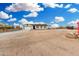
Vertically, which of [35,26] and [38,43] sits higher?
[35,26]

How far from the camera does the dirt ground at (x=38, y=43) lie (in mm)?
1807

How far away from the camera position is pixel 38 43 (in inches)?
72.7

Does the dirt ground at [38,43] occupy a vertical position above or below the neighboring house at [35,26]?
below

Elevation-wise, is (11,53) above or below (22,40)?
below

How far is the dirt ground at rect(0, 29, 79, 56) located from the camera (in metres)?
1.81

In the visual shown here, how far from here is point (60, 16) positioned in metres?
1.84

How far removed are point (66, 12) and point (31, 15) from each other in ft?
1.18

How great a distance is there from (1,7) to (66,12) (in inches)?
26.1

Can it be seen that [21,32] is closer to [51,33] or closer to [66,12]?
[51,33]

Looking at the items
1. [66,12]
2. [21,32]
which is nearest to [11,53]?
[21,32]

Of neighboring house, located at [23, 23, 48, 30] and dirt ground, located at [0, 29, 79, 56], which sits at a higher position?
neighboring house, located at [23, 23, 48, 30]

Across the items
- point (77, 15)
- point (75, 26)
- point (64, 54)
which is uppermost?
point (77, 15)

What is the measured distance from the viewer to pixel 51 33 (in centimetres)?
190

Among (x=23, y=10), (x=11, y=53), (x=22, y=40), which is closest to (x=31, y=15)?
(x=23, y=10)
